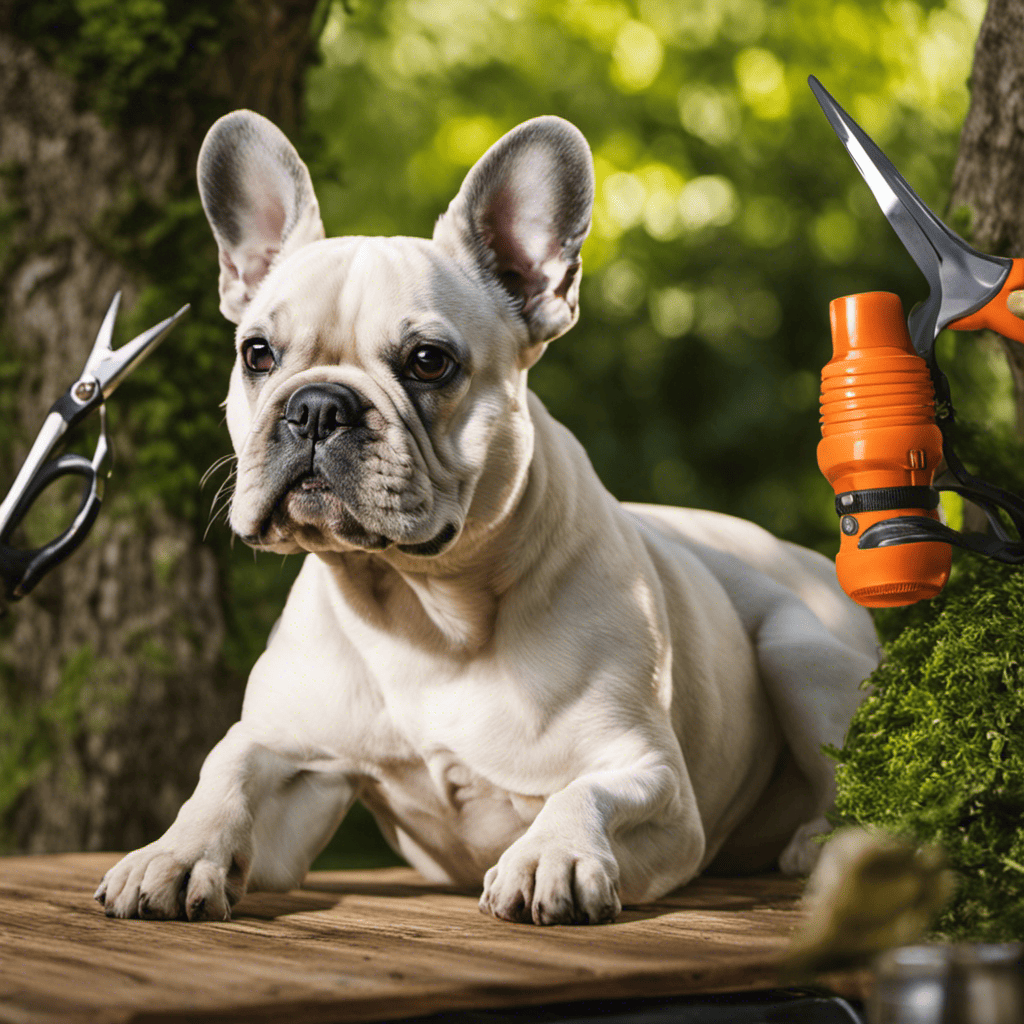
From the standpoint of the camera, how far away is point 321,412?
221 centimetres

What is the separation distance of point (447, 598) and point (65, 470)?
2.89 feet

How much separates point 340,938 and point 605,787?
59 cm

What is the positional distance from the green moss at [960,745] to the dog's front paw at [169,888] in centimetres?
105

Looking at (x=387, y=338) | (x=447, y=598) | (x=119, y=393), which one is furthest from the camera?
(x=119, y=393)

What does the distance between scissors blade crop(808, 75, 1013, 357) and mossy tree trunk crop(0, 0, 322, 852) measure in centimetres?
258

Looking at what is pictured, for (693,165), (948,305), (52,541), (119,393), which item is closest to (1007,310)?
(948,305)

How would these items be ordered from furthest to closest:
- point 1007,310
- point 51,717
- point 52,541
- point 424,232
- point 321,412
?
point 424,232, point 51,717, point 52,541, point 321,412, point 1007,310

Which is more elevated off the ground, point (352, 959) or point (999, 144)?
point (999, 144)

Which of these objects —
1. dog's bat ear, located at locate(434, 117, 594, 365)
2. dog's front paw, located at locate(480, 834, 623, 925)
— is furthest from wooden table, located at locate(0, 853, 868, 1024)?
dog's bat ear, located at locate(434, 117, 594, 365)

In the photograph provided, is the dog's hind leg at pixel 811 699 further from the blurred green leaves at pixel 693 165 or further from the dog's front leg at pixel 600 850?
the blurred green leaves at pixel 693 165

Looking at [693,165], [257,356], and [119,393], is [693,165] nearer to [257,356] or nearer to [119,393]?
[119,393]

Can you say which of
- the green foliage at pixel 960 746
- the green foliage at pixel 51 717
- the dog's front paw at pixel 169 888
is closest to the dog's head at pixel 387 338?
the dog's front paw at pixel 169 888

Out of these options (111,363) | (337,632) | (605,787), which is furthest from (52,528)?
(605,787)

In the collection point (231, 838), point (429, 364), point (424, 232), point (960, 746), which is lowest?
point (231, 838)
